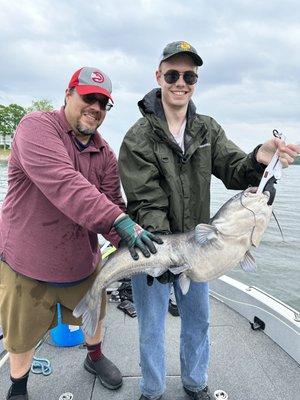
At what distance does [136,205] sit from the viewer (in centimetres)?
276

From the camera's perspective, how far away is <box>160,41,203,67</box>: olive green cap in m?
2.68

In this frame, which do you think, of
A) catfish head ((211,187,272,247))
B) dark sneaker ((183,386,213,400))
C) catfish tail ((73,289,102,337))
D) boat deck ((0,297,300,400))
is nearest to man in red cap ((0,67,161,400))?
catfish tail ((73,289,102,337))

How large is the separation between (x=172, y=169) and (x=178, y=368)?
7.37 ft

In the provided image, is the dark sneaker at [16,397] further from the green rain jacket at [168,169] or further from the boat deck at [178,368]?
the green rain jacket at [168,169]

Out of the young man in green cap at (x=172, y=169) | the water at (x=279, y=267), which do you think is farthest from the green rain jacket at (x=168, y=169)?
the water at (x=279, y=267)

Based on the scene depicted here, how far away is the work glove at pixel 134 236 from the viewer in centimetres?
240

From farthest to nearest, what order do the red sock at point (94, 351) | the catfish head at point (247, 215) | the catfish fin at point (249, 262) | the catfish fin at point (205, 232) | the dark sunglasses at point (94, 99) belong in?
1. the red sock at point (94, 351)
2. the dark sunglasses at point (94, 99)
3. the catfish fin at point (249, 262)
4. the catfish fin at point (205, 232)
5. the catfish head at point (247, 215)

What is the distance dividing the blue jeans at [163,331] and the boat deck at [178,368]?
36cm

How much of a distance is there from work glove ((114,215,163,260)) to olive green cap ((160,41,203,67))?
126 cm

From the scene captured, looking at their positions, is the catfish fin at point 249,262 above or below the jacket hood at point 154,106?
below

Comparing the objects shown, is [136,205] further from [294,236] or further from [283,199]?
[283,199]

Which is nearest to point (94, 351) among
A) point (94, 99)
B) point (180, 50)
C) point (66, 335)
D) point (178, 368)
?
point (66, 335)

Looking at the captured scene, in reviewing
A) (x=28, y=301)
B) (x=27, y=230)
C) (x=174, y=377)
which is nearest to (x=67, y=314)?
(x=28, y=301)

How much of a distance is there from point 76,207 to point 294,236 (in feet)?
46.7
